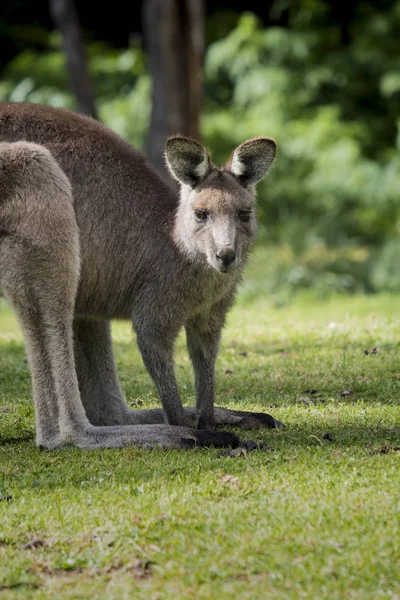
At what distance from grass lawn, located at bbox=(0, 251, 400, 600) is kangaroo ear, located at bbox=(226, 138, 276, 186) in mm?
1411

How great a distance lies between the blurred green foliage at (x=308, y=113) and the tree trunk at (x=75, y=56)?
2.55 metres

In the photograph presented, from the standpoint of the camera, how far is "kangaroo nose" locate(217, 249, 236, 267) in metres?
5.09

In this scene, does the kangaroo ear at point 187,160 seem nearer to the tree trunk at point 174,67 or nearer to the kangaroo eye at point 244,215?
the kangaroo eye at point 244,215

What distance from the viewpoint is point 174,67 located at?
43.3 ft

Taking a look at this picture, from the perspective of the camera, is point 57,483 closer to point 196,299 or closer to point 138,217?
point 196,299

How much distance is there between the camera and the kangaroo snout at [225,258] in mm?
5090

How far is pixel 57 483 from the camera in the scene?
180 inches

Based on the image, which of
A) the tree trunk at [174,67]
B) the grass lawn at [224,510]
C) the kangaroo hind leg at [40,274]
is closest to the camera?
the grass lawn at [224,510]

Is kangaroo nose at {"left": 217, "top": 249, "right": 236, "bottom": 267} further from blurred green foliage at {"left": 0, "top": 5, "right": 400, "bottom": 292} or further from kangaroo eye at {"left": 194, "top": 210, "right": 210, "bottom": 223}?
blurred green foliage at {"left": 0, "top": 5, "right": 400, "bottom": 292}

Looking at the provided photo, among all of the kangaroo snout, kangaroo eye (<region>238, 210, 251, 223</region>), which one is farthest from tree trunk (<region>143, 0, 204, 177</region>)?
the kangaroo snout

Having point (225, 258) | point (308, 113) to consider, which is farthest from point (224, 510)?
point (308, 113)

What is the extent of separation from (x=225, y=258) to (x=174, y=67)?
339 inches

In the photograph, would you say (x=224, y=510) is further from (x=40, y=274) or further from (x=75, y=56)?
(x=75, y=56)

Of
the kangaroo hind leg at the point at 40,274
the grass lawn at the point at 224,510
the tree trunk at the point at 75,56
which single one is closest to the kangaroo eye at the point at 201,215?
the kangaroo hind leg at the point at 40,274
